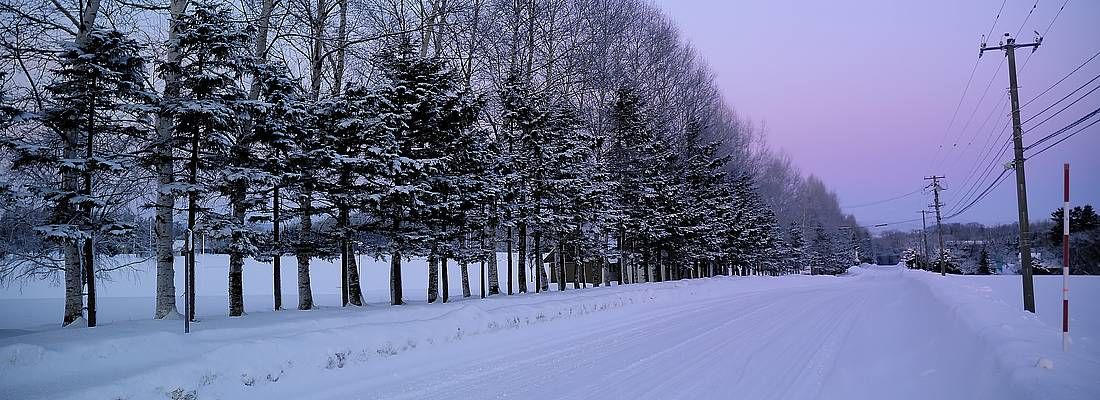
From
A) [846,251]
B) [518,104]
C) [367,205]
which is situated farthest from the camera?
[846,251]

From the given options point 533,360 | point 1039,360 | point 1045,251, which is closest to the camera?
point 1039,360

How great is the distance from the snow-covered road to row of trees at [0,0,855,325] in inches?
191

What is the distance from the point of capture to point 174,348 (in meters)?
7.70

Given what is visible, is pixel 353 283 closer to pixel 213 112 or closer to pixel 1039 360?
pixel 213 112

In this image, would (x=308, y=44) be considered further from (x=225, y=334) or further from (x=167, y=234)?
(x=225, y=334)

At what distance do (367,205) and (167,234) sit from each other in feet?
14.9

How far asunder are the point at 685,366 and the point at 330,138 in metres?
10.8

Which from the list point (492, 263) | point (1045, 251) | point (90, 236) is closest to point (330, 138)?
point (90, 236)

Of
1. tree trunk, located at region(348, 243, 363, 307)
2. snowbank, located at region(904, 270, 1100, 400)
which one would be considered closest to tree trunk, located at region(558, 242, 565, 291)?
tree trunk, located at region(348, 243, 363, 307)

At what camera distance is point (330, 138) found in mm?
15141

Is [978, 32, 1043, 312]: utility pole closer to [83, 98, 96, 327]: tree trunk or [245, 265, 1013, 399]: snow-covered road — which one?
[245, 265, 1013, 399]: snow-covered road

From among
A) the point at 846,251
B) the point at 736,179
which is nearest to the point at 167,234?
the point at 736,179

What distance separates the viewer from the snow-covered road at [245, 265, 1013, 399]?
682 cm

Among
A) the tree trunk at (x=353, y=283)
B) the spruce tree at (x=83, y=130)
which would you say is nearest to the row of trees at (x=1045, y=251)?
the tree trunk at (x=353, y=283)
